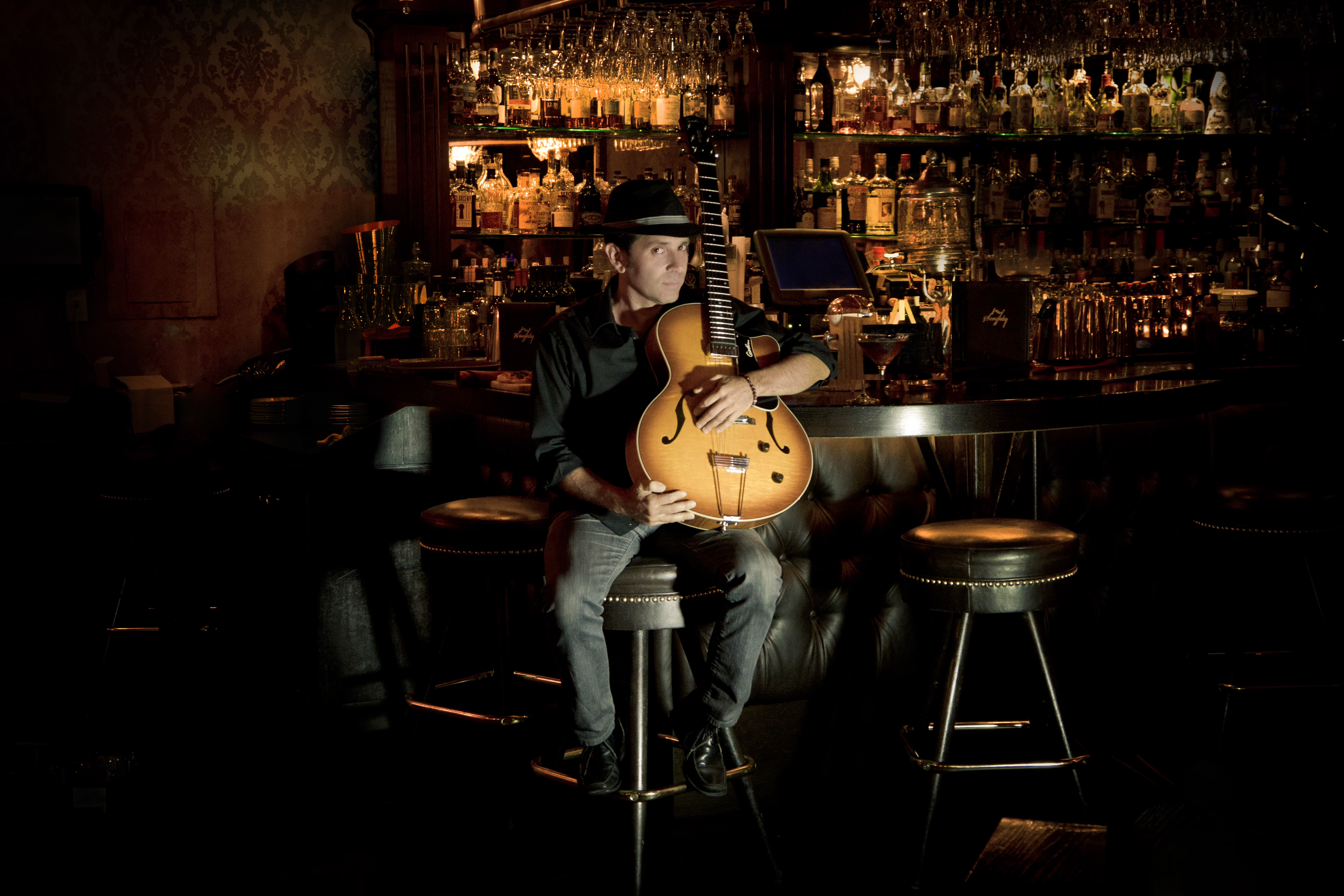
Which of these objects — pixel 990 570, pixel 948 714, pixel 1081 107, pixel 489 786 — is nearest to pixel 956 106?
pixel 1081 107

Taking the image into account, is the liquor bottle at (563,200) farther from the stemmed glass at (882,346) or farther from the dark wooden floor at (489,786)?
the stemmed glass at (882,346)

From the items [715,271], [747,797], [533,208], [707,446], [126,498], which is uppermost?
[533,208]

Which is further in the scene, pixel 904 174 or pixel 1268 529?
pixel 904 174

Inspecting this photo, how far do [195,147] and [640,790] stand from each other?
4061 mm

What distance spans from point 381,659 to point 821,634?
137cm

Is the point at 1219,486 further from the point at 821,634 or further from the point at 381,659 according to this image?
the point at 381,659

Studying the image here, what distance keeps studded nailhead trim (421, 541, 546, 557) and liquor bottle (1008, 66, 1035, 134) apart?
12.4ft

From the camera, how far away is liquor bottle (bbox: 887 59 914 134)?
5629 millimetres

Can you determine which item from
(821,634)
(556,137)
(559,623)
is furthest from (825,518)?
(556,137)

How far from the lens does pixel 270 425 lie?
4484 millimetres

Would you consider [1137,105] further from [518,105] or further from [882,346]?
[882,346]

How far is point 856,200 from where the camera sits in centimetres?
562

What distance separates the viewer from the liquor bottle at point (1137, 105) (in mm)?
5777

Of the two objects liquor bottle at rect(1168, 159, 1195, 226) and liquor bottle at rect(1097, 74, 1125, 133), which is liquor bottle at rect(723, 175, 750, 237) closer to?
liquor bottle at rect(1097, 74, 1125, 133)
